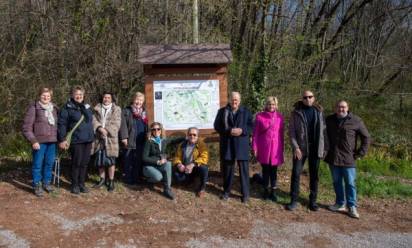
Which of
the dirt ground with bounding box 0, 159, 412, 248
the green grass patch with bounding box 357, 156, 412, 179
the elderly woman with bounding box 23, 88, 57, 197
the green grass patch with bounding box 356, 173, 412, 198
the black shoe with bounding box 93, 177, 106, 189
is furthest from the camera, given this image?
the green grass patch with bounding box 357, 156, 412, 179

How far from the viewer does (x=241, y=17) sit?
9875mm

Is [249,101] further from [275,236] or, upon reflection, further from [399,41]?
[399,41]

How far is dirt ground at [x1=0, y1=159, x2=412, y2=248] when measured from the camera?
514 cm

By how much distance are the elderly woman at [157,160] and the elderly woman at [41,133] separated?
4.62ft

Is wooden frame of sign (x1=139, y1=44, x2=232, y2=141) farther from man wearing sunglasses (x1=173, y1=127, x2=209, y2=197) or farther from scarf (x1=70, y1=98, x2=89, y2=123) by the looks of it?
scarf (x1=70, y1=98, x2=89, y2=123)

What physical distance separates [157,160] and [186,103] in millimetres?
1178

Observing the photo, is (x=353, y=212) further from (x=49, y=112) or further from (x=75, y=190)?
(x=49, y=112)

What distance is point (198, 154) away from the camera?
6.91 meters

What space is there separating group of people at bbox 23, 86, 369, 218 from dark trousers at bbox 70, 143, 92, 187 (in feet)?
0.03

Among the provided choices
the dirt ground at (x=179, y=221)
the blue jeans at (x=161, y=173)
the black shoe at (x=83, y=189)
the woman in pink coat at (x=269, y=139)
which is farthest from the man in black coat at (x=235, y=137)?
the black shoe at (x=83, y=189)

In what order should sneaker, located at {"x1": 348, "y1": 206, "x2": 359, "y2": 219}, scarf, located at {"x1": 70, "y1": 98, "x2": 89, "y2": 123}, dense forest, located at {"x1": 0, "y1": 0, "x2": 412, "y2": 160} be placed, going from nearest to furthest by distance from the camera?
1. sneaker, located at {"x1": 348, "y1": 206, "x2": 359, "y2": 219}
2. scarf, located at {"x1": 70, "y1": 98, "x2": 89, "y2": 123}
3. dense forest, located at {"x1": 0, "y1": 0, "x2": 412, "y2": 160}

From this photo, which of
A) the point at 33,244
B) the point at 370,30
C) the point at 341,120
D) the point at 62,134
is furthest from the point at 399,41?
the point at 33,244

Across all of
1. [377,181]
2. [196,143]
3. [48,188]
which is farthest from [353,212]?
[48,188]

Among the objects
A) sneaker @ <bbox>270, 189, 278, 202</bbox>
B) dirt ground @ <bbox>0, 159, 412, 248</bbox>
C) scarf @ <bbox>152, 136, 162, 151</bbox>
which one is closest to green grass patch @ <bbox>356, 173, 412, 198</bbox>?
dirt ground @ <bbox>0, 159, 412, 248</bbox>
